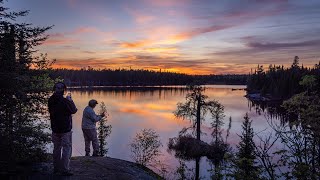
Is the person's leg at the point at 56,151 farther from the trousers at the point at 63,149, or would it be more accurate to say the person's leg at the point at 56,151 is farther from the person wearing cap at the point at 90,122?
the person wearing cap at the point at 90,122

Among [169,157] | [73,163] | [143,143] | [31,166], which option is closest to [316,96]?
[73,163]

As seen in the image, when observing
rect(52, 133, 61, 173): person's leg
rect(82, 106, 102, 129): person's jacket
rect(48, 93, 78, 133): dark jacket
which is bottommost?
rect(52, 133, 61, 173): person's leg

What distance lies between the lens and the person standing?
8.69m

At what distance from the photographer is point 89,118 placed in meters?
12.0

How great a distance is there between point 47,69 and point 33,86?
2519mm

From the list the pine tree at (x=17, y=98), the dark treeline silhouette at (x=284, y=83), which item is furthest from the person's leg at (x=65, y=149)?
the dark treeline silhouette at (x=284, y=83)

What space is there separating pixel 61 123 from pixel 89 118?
3223 millimetres

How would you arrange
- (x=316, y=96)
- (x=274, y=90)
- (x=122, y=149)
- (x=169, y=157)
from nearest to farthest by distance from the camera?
(x=316, y=96), (x=169, y=157), (x=122, y=149), (x=274, y=90)

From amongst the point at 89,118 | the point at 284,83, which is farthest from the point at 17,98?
the point at 284,83

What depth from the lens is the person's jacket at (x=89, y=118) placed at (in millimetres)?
11930

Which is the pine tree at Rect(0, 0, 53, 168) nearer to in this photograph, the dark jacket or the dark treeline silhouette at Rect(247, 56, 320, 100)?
the dark jacket

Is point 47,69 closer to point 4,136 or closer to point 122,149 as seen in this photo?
point 4,136

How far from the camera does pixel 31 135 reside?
1163 centimetres

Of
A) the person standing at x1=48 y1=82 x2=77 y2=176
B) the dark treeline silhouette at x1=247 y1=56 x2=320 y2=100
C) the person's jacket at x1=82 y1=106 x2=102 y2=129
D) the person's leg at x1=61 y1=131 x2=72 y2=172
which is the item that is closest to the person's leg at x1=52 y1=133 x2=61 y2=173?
the person standing at x1=48 y1=82 x2=77 y2=176
